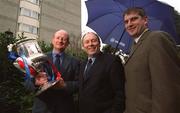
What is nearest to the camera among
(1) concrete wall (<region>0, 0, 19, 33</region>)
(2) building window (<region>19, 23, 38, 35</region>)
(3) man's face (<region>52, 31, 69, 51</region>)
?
(3) man's face (<region>52, 31, 69, 51</region>)

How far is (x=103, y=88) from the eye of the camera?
11.7ft

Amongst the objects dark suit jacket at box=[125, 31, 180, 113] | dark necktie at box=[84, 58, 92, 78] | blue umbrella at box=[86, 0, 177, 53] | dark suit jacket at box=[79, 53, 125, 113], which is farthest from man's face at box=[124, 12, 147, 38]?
blue umbrella at box=[86, 0, 177, 53]

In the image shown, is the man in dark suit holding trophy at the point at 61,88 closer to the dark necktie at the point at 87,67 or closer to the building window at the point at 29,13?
the dark necktie at the point at 87,67

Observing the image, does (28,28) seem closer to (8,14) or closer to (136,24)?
(8,14)

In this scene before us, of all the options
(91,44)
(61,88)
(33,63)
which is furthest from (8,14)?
(33,63)

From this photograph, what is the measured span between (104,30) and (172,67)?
8.80 feet

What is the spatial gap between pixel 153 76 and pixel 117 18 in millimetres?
2378

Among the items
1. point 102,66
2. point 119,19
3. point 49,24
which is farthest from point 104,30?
point 49,24

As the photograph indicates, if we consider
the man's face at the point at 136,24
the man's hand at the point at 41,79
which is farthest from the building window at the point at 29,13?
the man's face at the point at 136,24

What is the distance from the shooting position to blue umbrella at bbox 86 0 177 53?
4.45 m

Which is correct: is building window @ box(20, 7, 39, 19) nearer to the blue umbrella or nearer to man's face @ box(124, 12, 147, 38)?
the blue umbrella

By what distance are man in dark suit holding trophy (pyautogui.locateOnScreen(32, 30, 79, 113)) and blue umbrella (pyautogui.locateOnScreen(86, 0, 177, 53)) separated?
1171mm

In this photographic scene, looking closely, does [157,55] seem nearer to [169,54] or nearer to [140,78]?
Result: [169,54]

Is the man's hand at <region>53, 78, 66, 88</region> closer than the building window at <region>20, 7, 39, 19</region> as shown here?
Yes
